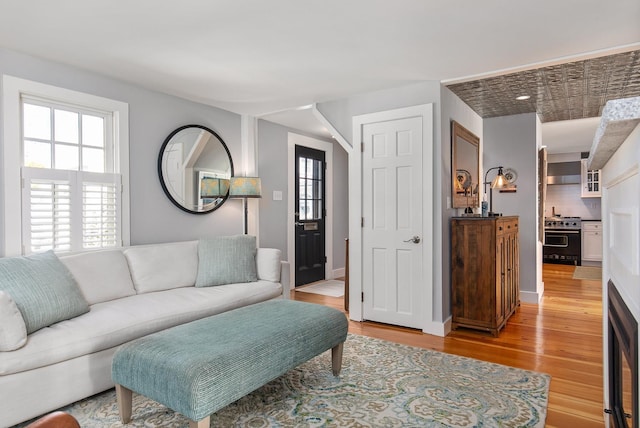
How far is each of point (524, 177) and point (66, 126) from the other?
4.90 meters

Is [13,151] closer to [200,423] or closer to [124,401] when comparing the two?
[124,401]

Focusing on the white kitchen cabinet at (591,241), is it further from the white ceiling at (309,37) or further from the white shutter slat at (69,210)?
the white shutter slat at (69,210)

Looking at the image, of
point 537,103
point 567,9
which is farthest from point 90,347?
point 537,103

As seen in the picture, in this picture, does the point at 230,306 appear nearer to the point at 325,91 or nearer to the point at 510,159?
the point at 325,91

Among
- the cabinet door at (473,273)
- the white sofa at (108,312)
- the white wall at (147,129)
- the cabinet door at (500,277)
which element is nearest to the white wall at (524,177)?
the cabinet door at (500,277)

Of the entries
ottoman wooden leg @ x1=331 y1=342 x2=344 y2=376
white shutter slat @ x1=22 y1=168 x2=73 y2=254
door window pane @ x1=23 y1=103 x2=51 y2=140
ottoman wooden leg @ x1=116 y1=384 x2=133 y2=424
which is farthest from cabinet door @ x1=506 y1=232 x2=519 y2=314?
door window pane @ x1=23 y1=103 x2=51 y2=140

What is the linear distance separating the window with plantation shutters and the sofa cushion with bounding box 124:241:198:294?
0.34 meters

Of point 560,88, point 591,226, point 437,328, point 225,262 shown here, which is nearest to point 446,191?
point 437,328

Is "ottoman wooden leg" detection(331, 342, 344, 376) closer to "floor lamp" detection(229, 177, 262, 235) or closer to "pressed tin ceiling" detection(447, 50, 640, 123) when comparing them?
"floor lamp" detection(229, 177, 262, 235)

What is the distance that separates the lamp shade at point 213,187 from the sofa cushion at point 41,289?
5.71 ft

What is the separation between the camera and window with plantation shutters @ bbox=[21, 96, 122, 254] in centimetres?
294

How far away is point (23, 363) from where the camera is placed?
2.00 meters

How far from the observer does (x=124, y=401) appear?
6.62ft

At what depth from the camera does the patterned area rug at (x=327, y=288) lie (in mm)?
5184
